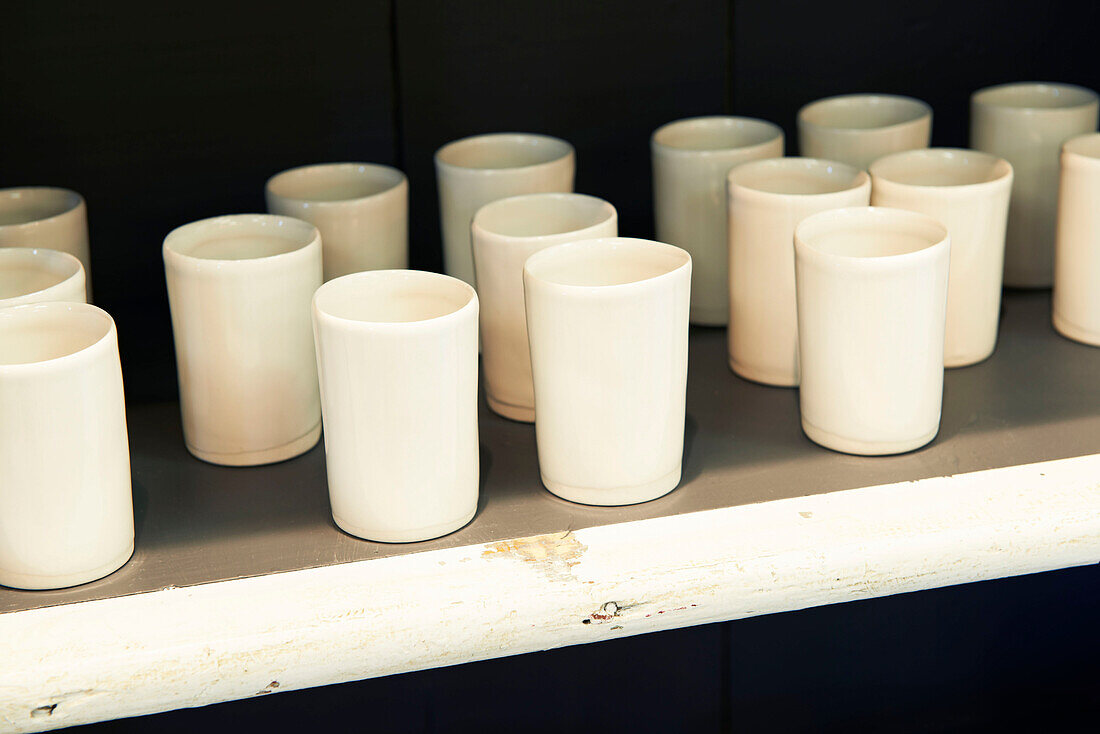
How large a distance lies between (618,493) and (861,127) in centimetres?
45

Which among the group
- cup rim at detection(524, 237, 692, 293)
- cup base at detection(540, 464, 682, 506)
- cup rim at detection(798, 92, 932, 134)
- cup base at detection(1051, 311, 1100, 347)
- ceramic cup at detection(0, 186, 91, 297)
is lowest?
cup base at detection(540, 464, 682, 506)

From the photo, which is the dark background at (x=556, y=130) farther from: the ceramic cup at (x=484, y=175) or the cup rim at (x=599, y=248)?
the cup rim at (x=599, y=248)

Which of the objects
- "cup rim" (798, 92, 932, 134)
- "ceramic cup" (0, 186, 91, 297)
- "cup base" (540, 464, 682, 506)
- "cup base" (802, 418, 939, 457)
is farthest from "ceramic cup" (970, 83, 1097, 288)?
"ceramic cup" (0, 186, 91, 297)

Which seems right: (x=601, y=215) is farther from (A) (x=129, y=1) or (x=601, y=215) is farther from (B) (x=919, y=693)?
(B) (x=919, y=693)

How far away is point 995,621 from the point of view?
3.46ft

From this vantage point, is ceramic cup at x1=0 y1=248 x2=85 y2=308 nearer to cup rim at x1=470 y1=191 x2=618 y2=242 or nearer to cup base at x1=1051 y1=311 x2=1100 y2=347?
cup rim at x1=470 y1=191 x2=618 y2=242

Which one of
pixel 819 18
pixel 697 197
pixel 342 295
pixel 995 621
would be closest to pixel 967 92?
pixel 819 18

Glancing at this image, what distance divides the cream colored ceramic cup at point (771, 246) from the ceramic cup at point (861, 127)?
0.23ft

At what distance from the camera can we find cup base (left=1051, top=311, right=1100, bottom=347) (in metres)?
0.87

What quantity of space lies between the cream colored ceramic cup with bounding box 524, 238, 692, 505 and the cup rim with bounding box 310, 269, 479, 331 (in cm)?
4

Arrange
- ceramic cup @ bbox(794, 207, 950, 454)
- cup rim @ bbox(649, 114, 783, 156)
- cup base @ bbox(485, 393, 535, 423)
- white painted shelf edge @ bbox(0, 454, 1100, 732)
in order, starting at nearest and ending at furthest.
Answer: white painted shelf edge @ bbox(0, 454, 1100, 732)
ceramic cup @ bbox(794, 207, 950, 454)
cup base @ bbox(485, 393, 535, 423)
cup rim @ bbox(649, 114, 783, 156)

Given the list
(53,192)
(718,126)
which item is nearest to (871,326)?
(718,126)

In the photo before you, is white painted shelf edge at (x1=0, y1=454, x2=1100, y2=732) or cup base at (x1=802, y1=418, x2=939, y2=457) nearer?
white painted shelf edge at (x1=0, y1=454, x2=1100, y2=732)

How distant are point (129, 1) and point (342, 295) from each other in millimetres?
334
